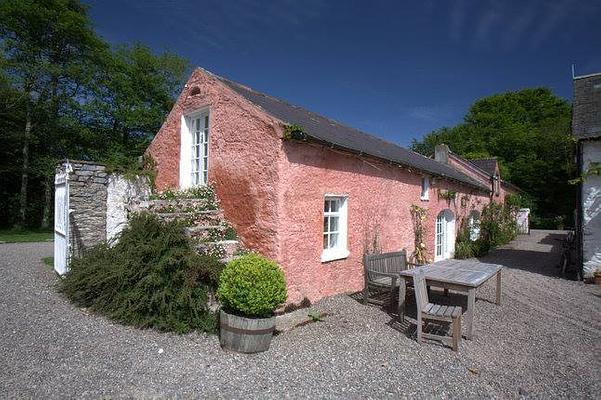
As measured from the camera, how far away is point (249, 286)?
194 inches

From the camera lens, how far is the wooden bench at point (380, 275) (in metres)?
7.32

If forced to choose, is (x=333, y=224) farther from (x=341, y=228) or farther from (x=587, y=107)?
(x=587, y=107)

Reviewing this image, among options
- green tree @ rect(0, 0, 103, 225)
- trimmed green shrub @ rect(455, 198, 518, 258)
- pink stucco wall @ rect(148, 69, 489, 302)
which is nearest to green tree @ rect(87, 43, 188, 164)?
green tree @ rect(0, 0, 103, 225)

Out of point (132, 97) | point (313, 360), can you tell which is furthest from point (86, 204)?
point (132, 97)

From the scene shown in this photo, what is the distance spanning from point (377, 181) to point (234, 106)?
416 centimetres

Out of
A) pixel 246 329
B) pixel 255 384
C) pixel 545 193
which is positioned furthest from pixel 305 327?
pixel 545 193

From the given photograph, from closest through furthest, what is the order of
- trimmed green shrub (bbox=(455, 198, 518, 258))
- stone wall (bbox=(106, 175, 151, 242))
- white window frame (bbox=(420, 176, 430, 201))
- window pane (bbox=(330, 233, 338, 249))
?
window pane (bbox=(330, 233, 338, 249))
stone wall (bbox=(106, 175, 151, 242))
white window frame (bbox=(420, 176, 430, 201))
trimmed green shrub (bbox=(455, 198, 518, 258))

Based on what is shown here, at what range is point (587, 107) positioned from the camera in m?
11.8

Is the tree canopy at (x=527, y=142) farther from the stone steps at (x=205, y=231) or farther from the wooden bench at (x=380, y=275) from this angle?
the stone steps at (x=205, y=231)

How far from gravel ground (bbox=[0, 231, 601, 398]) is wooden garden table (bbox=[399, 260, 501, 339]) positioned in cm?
52

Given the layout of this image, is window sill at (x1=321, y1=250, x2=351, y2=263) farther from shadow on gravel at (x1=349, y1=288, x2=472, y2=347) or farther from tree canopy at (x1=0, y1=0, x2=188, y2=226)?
tree canopy at (x1=0, y1=0, x2=188, y2=226)

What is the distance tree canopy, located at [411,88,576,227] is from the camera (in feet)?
119

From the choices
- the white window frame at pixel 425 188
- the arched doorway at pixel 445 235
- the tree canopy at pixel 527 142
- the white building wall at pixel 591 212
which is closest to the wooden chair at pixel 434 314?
the white window frame at pixel 425 188

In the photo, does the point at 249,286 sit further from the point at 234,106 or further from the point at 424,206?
the point at 424,206
